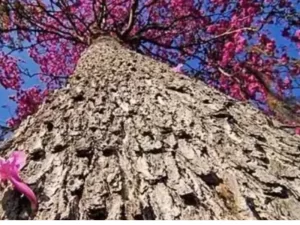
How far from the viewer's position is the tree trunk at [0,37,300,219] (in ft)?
4.00

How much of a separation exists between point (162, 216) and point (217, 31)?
5.67 metres

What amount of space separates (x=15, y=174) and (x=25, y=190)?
5 cm

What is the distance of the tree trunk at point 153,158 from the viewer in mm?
1221

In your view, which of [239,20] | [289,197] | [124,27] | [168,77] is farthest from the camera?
[239,20]

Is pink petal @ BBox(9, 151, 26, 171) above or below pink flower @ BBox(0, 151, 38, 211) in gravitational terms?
above

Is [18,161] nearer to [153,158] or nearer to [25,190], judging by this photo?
[25,190]

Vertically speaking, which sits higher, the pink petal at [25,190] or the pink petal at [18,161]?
the pink petal at [18,161]

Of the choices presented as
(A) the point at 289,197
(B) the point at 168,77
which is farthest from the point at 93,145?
(B) the point at 168,77

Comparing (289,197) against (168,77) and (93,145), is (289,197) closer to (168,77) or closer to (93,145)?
(93,145)

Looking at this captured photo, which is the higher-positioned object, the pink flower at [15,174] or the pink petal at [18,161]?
the pink petal at [18,161]

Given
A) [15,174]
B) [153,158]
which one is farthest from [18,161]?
[153,158]

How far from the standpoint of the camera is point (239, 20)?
6.33 m

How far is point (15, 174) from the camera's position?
4.08 feet

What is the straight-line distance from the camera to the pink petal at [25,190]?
1.22 m
